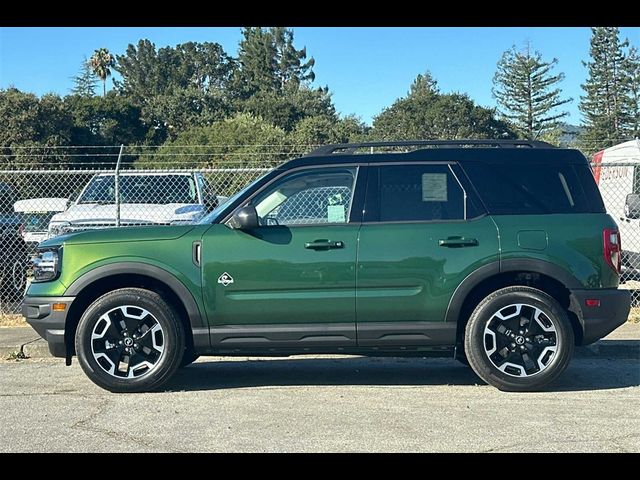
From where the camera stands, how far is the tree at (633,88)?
165 ft

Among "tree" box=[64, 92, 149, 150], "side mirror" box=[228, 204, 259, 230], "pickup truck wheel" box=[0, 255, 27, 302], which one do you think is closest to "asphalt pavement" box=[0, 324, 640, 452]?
"side mirror" box=[228, 204, 259, 230]

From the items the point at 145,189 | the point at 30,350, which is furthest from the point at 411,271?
the point at 145,189

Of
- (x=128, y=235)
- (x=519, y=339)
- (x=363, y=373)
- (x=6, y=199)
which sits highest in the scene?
(x=6, y=199)

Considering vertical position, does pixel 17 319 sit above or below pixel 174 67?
below

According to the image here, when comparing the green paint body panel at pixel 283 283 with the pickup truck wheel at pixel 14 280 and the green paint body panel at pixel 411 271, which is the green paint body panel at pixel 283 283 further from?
the pickup truck wheel at pixel 14 280

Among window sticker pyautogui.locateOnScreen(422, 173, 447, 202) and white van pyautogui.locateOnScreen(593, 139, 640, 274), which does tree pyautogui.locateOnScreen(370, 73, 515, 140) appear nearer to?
white van pyautogui.locateOnScreen(593, 139, 640, 274)

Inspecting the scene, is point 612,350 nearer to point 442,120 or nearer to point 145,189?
point 145,189

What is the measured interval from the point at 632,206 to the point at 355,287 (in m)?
6.85

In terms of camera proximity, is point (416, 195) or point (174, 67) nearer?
point (416, 195)

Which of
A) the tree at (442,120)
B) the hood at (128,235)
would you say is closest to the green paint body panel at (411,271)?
the hood at (128,235)

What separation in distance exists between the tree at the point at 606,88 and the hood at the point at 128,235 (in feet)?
157

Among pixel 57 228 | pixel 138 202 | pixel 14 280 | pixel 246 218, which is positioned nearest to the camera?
pixel 246 218

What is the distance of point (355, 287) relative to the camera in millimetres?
6270

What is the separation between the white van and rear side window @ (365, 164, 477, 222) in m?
3.59
